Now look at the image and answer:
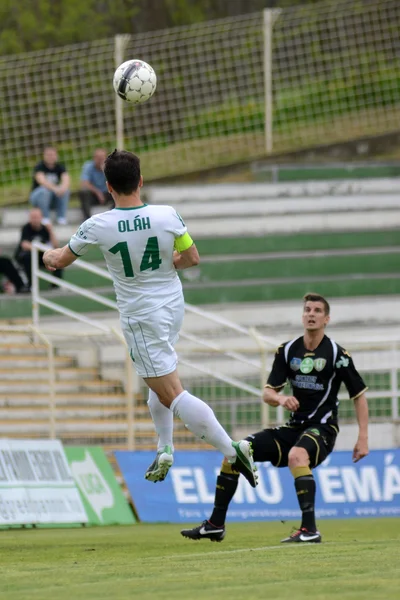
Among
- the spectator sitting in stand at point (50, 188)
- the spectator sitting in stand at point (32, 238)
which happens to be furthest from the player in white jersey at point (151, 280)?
the spectator sitting in stand at point (50, 188)

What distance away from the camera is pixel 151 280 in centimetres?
834

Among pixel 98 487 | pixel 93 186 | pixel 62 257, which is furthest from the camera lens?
pixel 93 186

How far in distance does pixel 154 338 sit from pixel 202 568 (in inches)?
70.7

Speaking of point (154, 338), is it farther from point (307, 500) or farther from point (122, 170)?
point (307, 500)

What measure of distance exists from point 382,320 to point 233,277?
93.2 inches

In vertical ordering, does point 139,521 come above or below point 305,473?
below

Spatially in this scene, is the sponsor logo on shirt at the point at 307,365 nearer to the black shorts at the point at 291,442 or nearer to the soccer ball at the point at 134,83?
the black shorts at the point at 291,442

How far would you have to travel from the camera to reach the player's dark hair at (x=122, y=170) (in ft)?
26.3

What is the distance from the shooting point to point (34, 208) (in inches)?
748

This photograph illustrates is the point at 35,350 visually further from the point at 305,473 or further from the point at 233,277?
the point at 305,473

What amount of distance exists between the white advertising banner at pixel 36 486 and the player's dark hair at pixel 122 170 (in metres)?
5.06

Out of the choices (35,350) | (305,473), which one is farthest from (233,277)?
(305,473)

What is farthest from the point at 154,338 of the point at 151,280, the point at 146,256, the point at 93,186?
the point at 93,186

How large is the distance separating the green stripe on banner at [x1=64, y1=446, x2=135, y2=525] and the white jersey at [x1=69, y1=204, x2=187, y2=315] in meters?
5.21
